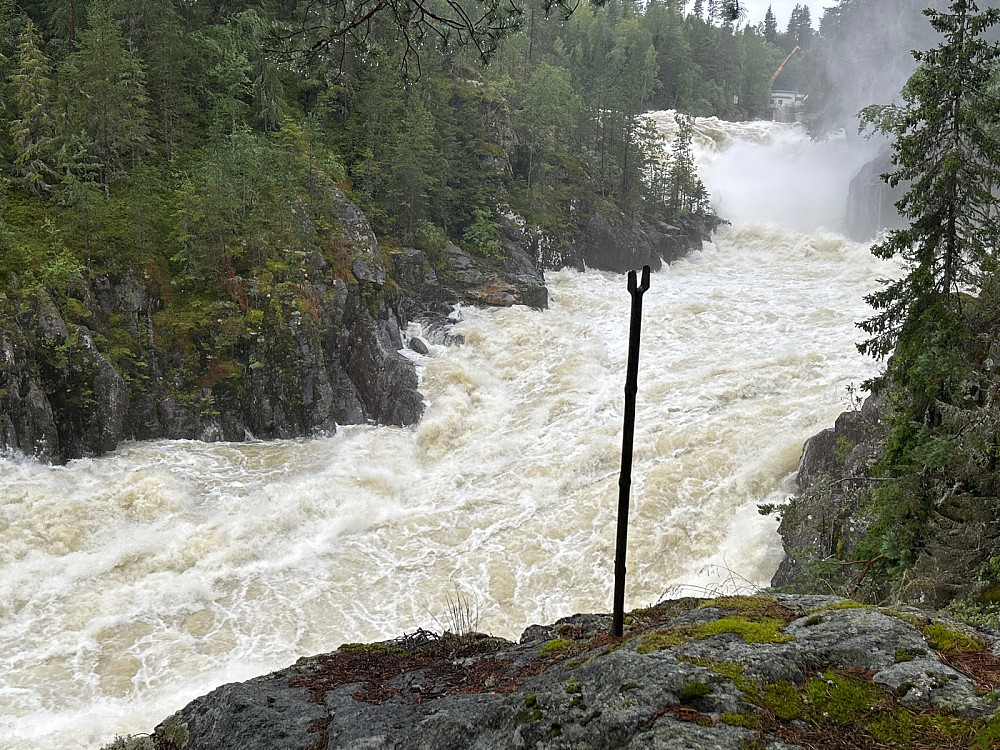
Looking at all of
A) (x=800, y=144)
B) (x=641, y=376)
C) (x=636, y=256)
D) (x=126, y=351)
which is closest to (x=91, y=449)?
(x=126, y=351)

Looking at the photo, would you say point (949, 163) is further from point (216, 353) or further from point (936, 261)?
point (216, 353)

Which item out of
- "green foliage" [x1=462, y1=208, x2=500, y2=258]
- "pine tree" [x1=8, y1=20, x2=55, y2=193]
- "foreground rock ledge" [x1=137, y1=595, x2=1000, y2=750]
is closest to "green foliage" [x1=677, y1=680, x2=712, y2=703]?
"foreground rock ledge" [x1=137, y1=595, x2=1000, y2=750]

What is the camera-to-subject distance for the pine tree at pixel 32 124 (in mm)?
19969

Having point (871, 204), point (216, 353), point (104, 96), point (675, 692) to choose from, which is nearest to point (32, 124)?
point (104, 96)

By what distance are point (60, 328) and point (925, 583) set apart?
18.8 metres

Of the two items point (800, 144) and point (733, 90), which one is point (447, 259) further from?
point (733, 90)

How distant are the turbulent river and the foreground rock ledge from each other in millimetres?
4449

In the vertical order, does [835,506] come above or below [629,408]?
below

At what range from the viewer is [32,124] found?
66.5 ft

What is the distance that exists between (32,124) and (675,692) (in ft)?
81.3

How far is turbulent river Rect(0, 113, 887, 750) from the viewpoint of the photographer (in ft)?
36.6

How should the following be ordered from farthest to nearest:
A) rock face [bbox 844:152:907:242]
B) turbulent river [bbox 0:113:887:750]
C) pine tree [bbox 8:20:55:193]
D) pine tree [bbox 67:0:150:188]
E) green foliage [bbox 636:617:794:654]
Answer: rock face [bbox 844:152:907:242], pine tree [bbox 67:0:150:188], pine tree [bbox 8:20:55:193], turbulent river [bbox 0:113:887:750], green foliage [bbox 636:617:794:654]

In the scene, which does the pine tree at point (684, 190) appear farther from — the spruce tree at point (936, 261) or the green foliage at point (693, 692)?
the green foliage at point (693, 692)

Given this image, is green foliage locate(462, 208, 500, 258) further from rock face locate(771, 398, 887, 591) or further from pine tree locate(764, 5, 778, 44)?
pine tree locate(764, 5, 778, 44)
